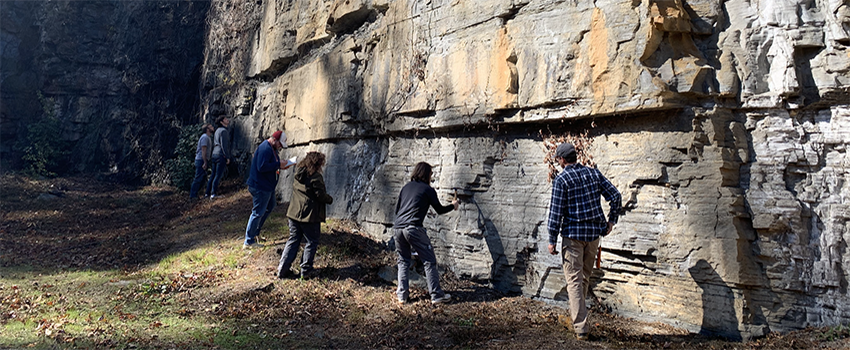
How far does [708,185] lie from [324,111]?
7.51 meters

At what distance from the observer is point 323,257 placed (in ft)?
25.8

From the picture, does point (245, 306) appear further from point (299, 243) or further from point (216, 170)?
point (216, 170)

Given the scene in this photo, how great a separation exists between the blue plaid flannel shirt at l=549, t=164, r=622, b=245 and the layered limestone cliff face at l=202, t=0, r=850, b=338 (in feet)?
2.78

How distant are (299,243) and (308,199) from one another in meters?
0.63

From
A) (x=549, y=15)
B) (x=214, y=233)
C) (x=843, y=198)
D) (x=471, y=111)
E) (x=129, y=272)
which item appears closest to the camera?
(x=843, y=198)

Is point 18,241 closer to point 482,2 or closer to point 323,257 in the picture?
point 323,257

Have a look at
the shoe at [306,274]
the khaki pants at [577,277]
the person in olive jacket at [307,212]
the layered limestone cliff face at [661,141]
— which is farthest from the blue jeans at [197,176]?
the khaki pants at [577,277]

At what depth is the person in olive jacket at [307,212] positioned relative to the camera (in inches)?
276

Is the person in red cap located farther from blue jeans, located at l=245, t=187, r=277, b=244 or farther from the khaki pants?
the khaki pants

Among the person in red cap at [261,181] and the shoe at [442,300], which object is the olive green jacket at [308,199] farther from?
the shoe at [442,300]

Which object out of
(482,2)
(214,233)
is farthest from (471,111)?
(214,233)

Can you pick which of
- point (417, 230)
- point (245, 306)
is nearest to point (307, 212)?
point (245, 306)

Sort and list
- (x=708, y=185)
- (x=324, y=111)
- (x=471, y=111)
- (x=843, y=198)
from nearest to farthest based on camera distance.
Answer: (x=843, y=198) → (x=708, y=185) → (x=471, y=111) → (x=324, y=111)

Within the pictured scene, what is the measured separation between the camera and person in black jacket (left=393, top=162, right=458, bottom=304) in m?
6.44
